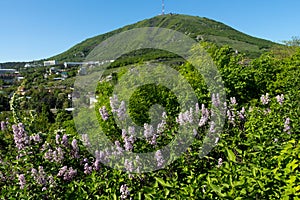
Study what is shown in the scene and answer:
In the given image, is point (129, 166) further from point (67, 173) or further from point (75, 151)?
point (75, 151)

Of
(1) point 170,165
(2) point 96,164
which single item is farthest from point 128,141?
(1) point 170,165

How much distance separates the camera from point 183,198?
1.57 meters

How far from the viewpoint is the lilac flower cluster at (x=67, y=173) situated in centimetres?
258

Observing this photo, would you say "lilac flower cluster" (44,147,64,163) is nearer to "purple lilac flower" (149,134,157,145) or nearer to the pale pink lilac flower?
the pale pink lilac flower

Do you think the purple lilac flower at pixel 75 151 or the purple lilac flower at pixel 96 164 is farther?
the purple lilac flower at pixel 75 151

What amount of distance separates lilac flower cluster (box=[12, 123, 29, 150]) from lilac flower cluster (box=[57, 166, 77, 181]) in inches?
18.6

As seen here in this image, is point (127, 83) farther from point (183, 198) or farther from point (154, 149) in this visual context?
point (183, 198)

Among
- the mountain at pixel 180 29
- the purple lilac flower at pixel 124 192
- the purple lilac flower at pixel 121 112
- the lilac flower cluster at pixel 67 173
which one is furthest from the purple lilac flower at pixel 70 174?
the mountain at pixel 180 29

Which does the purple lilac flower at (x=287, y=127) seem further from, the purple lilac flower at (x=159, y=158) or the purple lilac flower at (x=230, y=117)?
the purple lilac flower at (x=159, y=158)

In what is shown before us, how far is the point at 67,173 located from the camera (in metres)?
2.62

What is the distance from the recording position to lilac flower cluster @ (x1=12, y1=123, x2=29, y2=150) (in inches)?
107

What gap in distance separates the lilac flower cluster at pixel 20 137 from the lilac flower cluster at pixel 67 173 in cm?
47

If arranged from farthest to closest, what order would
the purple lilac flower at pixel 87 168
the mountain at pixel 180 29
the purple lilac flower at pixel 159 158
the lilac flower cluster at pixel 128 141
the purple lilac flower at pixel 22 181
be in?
the mountain at pixel 180 29
the lilac flower cluster at pixel 128 141
the purple lilac flower at pixel 87 168
the purple lilac flower at pixel 159 158
the purple lilac flower at pixel 22 181

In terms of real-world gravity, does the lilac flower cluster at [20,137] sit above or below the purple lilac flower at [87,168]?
above
